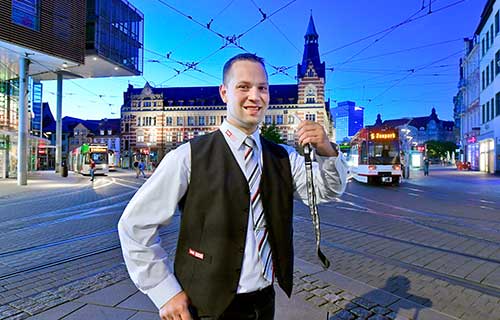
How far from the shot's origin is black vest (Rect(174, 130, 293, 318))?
1.57 m

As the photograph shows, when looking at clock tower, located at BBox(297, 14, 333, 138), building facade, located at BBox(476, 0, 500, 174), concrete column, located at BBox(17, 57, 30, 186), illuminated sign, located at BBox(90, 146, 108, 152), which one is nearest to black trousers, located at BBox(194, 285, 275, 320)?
concrete column, located at BBox(17, 57, 30, 186)

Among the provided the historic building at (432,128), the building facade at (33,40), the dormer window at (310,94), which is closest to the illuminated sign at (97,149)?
the building facade at (33,40)

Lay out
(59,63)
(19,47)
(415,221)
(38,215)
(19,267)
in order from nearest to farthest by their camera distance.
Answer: (19,267), (415,221), (38,215), (19,47), (59,63)

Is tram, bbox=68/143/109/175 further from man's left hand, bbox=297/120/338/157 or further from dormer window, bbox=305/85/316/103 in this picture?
dormer window, bbox=305/85/316/103

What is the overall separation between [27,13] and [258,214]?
25.0m

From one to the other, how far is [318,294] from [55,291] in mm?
3018

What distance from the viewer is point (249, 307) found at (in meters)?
1.66

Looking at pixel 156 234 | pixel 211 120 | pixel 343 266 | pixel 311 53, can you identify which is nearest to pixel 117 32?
pixel 343 266

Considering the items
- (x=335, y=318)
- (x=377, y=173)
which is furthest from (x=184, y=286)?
(x=377, y=173)

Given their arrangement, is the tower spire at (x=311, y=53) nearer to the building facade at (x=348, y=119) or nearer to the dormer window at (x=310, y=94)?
the dormer window at (x=310, y=94)

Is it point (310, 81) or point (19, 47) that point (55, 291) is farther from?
point (310, 81)

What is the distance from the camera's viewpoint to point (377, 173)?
2109 centimetres

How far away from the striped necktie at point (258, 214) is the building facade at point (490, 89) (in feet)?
118

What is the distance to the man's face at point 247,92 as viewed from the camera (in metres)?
1.70
